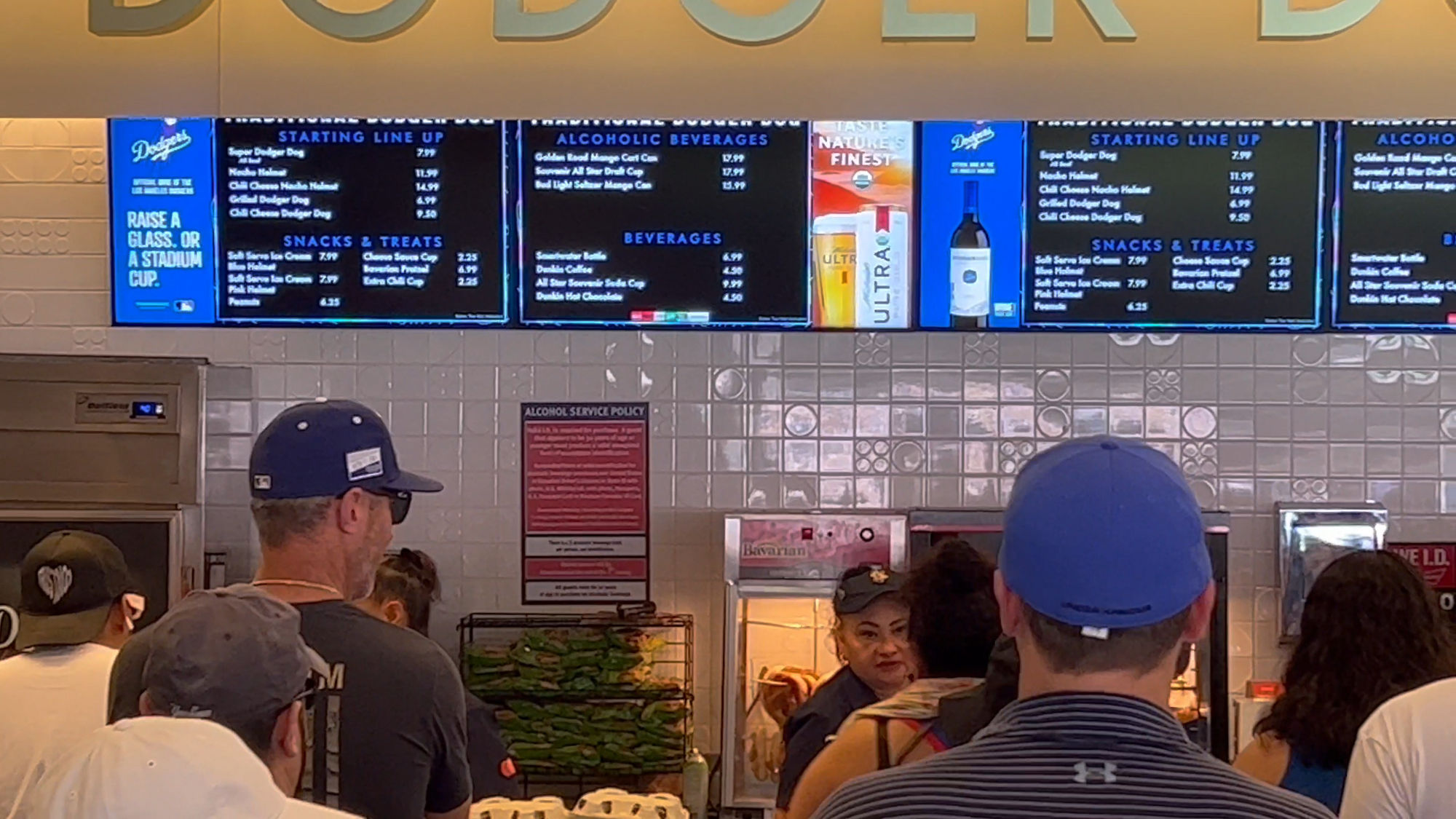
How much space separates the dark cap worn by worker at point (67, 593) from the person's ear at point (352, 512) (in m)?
1.15

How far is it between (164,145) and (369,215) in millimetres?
748

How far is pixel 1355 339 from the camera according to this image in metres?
5.18

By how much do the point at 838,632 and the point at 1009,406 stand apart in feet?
6.12

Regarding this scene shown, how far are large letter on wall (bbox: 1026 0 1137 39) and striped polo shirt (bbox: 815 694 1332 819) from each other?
2988 mm

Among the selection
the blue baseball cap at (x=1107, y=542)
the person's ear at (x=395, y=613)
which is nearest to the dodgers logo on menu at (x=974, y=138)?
the person's ear at (x=395, y=613)

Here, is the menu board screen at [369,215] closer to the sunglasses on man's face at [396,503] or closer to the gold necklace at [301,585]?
the sunglasses on man's face at [396,503]

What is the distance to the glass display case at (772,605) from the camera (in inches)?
187

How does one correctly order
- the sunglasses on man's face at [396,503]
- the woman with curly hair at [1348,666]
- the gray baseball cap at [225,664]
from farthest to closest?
1. the woman with curly hair at [1348,666]
2. the sunglasses on man's face at [396,503]
3. the gray baseball cap at [225,664]

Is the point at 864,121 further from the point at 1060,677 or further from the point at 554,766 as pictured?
the point at 1060,677

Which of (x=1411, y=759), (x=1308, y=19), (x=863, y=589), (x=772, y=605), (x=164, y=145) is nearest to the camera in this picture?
(x=1411, y=759)

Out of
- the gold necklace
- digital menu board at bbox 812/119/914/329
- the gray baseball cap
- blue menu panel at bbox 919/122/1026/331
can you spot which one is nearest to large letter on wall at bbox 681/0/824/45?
digital menu board at bbox 812/119/914/329

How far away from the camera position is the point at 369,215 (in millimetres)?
5129

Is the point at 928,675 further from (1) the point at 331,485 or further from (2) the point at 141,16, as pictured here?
(2) the point at 141,16

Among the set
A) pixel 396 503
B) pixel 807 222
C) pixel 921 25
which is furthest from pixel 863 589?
pixel 807 222
